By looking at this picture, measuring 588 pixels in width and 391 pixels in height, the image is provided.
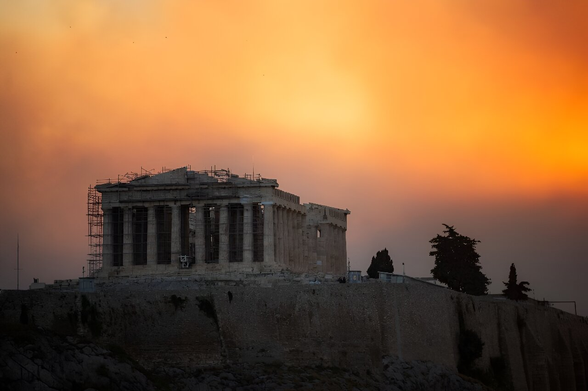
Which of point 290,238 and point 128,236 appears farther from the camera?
point 290,238

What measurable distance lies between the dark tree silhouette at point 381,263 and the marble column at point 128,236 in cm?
2237

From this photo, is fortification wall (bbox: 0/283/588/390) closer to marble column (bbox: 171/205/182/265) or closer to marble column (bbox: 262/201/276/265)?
marble column (bbox: 262/201/276/265)

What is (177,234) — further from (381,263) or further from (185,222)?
(381,263)

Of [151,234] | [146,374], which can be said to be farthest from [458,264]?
[146,374]

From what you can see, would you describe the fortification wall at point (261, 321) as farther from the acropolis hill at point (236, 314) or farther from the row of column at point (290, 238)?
the row of column at point (290, 238)

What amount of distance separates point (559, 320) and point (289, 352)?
36.7 meters

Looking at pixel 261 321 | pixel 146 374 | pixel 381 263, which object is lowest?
pixel 146 374

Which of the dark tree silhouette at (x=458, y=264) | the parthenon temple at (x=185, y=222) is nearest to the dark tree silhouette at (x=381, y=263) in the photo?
the dark tree silhouette at (x=458, y=264)

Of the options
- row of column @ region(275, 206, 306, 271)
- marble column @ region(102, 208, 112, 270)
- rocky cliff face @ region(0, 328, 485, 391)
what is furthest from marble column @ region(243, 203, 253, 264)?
rocky cliff face @ region(0, 328, 485, 391)

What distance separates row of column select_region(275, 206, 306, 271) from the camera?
315 feet

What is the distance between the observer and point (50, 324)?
74.4 meters

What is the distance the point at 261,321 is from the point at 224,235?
1551 cm

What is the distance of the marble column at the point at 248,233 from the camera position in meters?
92.9

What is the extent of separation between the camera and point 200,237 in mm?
94000
